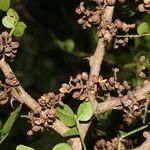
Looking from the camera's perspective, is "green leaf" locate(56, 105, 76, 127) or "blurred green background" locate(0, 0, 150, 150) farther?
→ "blurred green background" locate(0, 0, 150, 150)

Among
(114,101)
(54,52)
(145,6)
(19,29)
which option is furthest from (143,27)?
(54,52)

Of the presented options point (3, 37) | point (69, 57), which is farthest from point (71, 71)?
point (3, 37)

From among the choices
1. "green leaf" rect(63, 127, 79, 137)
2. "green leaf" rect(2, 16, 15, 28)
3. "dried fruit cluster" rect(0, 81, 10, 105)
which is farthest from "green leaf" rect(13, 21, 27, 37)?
"green leaf" rect(63, 127, 79, 137)

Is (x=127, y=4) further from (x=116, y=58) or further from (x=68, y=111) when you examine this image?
(x=116, y=58)

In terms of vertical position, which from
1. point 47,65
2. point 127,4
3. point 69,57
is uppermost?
point 127,4

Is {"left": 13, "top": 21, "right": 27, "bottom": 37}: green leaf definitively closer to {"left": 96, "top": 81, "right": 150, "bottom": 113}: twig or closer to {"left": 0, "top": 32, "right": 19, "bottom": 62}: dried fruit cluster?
{"left": 0, "top": 32, "right": 19, "bottom": 62}: dried fruit cluster

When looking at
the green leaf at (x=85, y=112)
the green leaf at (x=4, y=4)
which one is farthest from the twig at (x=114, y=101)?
the green leaf at (x=4, y=4)

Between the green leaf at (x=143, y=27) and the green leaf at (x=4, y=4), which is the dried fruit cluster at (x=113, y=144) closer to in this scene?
the green leaf at (x=143, y=27)
